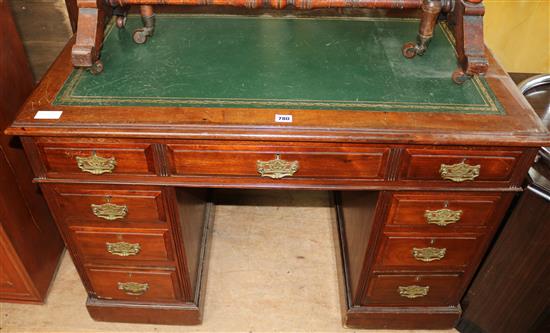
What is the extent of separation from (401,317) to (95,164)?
48.5 inches

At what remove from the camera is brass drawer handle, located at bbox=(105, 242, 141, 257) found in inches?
65.1

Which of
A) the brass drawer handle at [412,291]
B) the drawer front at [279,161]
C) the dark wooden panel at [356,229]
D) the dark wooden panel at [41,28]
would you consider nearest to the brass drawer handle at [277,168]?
the drawer front at [279,161]

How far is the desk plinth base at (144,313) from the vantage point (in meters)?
1.88

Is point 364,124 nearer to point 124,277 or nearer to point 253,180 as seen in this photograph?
point 253,180

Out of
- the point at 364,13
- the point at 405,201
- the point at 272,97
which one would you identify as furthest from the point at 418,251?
the point at 364,13

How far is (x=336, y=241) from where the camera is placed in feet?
7.51

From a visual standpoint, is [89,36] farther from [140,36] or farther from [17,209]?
[17,209]

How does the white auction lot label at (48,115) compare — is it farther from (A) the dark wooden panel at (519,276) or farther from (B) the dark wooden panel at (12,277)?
(A) the dark wooden panel at (519,276)

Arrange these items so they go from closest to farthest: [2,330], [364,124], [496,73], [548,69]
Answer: [364,124] < [496,73] < [2,330] < [548,69]

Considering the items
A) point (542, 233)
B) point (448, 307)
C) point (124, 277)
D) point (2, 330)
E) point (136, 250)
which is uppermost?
point (542, 233)

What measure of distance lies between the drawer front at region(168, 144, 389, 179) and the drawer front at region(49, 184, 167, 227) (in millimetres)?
163

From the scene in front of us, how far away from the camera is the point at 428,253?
5.42ft

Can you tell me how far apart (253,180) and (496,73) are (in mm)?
831

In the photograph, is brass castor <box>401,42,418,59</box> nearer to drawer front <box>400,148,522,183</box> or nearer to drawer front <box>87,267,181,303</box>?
drawer front <box>400,148,522,183</box>
